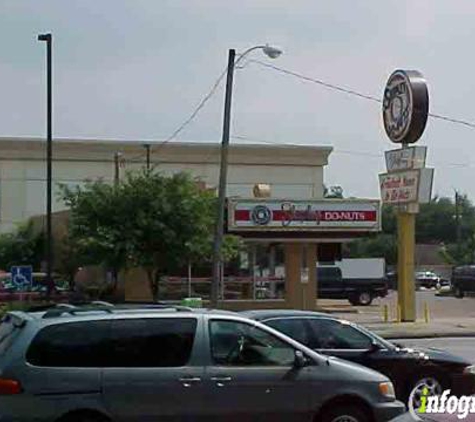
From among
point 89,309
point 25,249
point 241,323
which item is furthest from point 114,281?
point 241,323

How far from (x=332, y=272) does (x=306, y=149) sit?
33.0m

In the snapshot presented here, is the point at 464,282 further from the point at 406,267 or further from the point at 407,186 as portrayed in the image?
the point at 407,186

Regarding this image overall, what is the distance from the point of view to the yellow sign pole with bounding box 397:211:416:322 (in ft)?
135

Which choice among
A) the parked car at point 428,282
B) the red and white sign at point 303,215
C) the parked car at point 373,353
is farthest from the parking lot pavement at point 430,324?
the parked car at point 428,282

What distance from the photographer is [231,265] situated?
4897 cm

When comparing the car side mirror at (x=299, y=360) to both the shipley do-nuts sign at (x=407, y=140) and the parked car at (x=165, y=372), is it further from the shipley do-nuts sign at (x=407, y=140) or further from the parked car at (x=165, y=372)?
the shipley do-nuts sign at (x=407, y=140)

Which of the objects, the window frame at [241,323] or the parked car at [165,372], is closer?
the parked car at [165,372]

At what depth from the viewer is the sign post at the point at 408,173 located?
41.0 metres

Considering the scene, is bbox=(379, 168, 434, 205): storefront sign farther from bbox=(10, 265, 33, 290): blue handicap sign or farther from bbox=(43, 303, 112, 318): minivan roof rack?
bbox=(43, 303, 112, 318): minivan roof rack

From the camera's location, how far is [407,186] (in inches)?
1629

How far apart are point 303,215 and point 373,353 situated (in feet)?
108

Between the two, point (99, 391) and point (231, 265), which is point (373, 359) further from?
point (231, 265)

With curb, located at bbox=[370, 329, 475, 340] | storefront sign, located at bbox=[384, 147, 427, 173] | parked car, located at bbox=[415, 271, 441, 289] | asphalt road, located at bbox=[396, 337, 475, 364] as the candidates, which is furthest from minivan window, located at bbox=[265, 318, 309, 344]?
parked car, located at bbox=[415, 271, 441, 289]

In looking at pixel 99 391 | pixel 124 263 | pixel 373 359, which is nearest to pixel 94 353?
pixel 99 391
